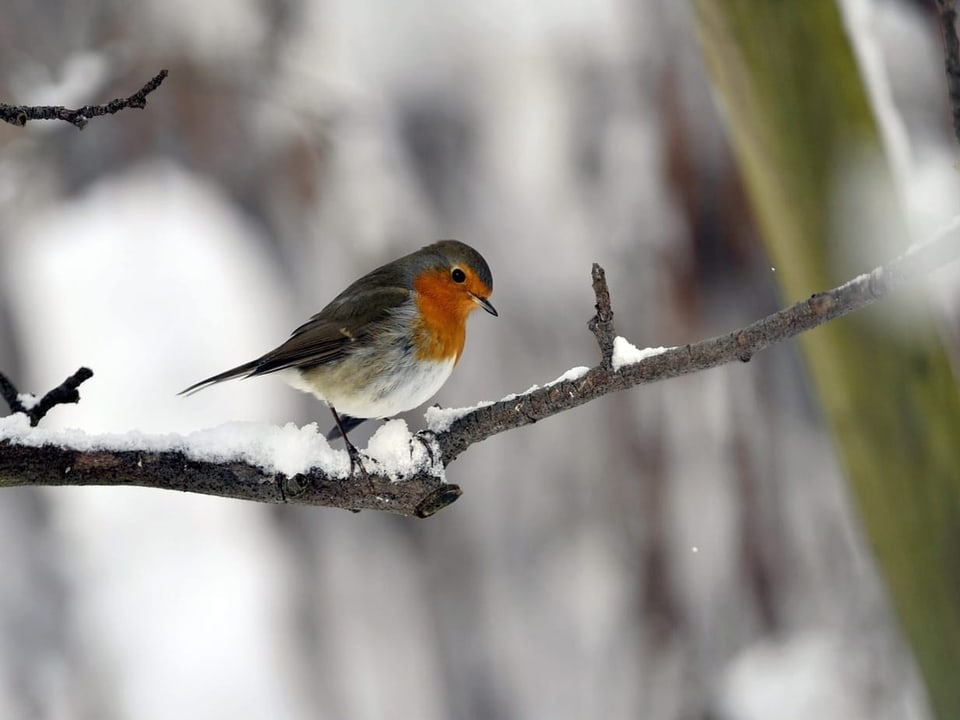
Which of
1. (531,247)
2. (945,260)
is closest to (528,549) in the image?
(531,247)

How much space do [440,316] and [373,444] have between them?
79cm

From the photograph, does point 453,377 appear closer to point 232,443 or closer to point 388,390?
point 388,390

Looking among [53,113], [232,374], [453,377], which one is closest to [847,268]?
[232,374]

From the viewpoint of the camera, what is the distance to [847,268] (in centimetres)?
289

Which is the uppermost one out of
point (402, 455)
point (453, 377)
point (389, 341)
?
point (453, 377)

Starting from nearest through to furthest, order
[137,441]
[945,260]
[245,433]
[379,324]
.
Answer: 1. [945,260]
2. [137,441]
3. [245,433]
4. [379,324]

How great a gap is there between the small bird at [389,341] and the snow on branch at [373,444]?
62 centimetres

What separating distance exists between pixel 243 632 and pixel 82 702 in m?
0.84

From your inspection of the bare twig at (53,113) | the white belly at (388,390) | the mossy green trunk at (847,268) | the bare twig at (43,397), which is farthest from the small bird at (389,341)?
the bare twig at (53,113)

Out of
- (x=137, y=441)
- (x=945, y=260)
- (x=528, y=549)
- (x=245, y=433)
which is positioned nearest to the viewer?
(x=945, y=260)

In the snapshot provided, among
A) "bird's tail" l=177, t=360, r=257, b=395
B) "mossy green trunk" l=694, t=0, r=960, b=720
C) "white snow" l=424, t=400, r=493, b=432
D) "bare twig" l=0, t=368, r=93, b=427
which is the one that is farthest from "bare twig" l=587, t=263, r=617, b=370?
"mossy green trunk" l=694, t=0, r=960, b=720

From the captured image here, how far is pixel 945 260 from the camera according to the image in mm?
1487

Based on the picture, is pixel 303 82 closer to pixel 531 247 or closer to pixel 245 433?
pixel 531 247

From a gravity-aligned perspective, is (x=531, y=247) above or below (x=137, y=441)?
above
